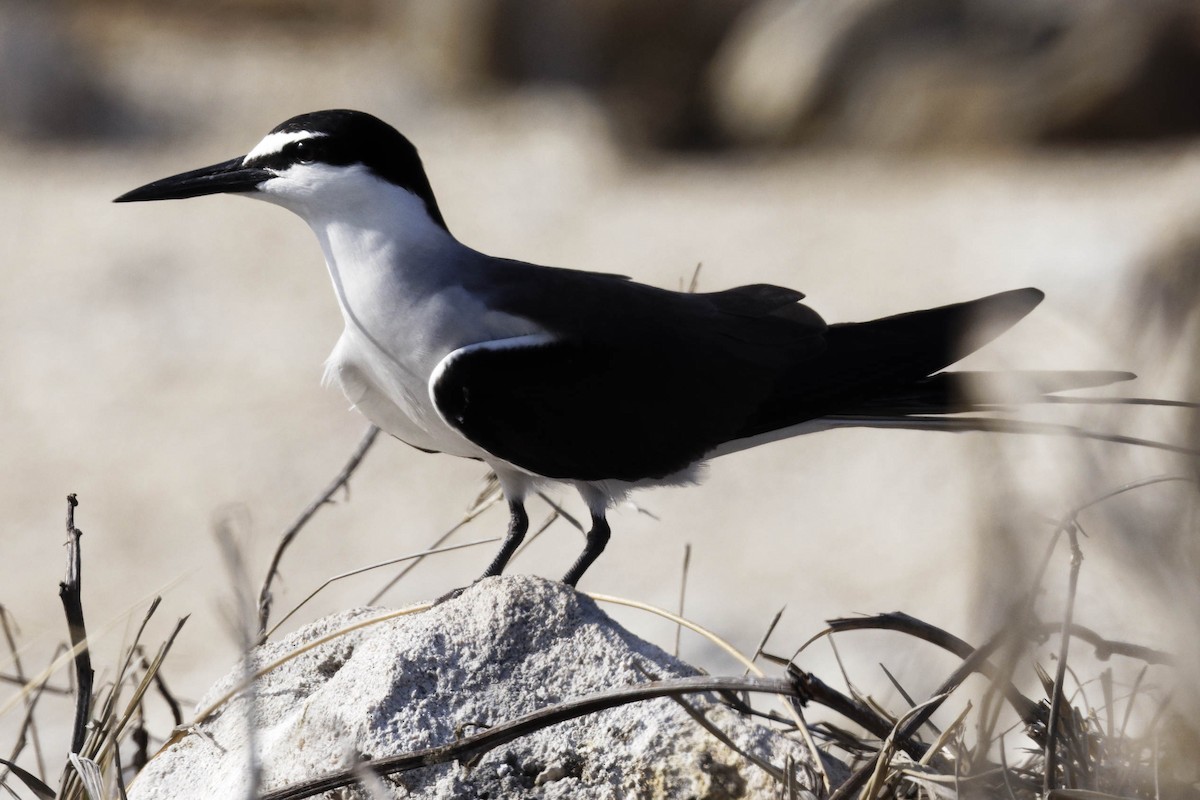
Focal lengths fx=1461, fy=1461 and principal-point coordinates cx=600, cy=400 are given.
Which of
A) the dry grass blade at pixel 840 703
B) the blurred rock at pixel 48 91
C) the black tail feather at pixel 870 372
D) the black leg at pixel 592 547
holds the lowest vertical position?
the dry grass blade at pixel 840 703

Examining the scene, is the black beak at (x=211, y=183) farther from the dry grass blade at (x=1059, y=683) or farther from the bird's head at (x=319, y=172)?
the dry grass blade at (x=1059, y=683)

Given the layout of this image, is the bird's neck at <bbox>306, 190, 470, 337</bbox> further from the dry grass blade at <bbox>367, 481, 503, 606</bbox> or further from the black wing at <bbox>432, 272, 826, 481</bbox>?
the dry grass blade at <bbox>367, 481, 503, 606</bbox>

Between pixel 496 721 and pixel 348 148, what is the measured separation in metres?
1.52

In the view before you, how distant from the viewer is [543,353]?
3197 mm

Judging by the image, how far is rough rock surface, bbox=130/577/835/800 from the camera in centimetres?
216

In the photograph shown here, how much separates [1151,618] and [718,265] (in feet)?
30.4

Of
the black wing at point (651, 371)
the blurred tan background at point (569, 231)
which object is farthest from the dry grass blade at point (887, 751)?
the blurred tan background at point (569, 231)

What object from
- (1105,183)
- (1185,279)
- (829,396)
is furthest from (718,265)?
(1185,279)

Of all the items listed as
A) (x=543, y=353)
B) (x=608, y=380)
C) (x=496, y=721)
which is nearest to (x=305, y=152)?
(x=543, y=353)

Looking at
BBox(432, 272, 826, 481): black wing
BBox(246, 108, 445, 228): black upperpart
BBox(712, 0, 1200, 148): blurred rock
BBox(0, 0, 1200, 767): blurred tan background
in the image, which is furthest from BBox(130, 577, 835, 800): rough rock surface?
BBox(712, 0, 1200, 148): blurred rock

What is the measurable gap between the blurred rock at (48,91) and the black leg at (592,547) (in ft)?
38.5

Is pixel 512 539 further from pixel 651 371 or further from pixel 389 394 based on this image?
pixel 651 371

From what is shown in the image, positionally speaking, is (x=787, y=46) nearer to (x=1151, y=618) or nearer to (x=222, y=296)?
(x=222, y=296)

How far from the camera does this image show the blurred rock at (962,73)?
1180 centimetres
